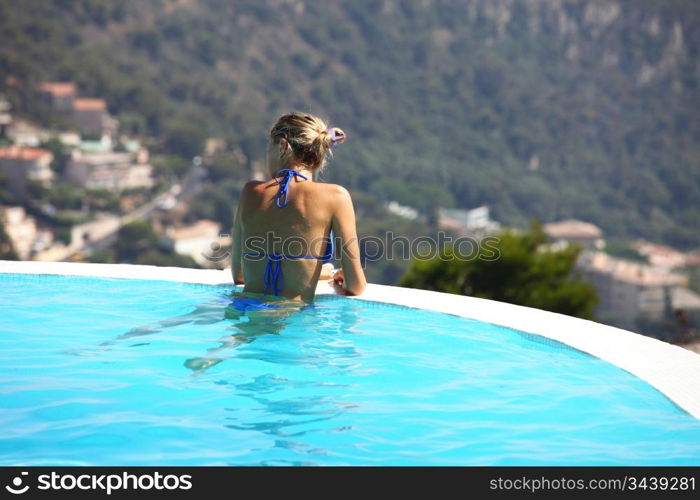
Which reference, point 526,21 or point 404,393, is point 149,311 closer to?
point 404,393

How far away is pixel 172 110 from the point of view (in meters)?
56.0

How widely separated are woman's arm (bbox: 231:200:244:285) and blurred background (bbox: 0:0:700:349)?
33071 millimetres

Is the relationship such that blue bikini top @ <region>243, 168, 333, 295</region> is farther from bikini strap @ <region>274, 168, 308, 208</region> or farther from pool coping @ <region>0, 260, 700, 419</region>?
pool coping @ <region>0, 260, 700, 419</region>

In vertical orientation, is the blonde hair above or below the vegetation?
below

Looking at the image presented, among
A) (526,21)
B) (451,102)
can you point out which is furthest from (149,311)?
(526,21)

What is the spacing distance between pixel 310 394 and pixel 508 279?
9570mm

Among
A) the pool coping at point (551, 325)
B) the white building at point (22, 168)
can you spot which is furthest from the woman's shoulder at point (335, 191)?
the white building at point (22, 168)

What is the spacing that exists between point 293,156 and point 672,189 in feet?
204

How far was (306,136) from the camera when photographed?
321cm

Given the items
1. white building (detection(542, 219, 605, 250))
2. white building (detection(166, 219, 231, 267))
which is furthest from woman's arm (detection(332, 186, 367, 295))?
white building (detection(542, 219, 605, 250))

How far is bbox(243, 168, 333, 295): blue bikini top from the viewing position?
10.6 ft

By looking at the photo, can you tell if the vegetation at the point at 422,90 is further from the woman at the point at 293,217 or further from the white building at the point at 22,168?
the woman at the point at 293,217

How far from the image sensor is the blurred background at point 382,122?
1781 inches

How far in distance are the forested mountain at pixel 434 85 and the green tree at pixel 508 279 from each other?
3998 cm
